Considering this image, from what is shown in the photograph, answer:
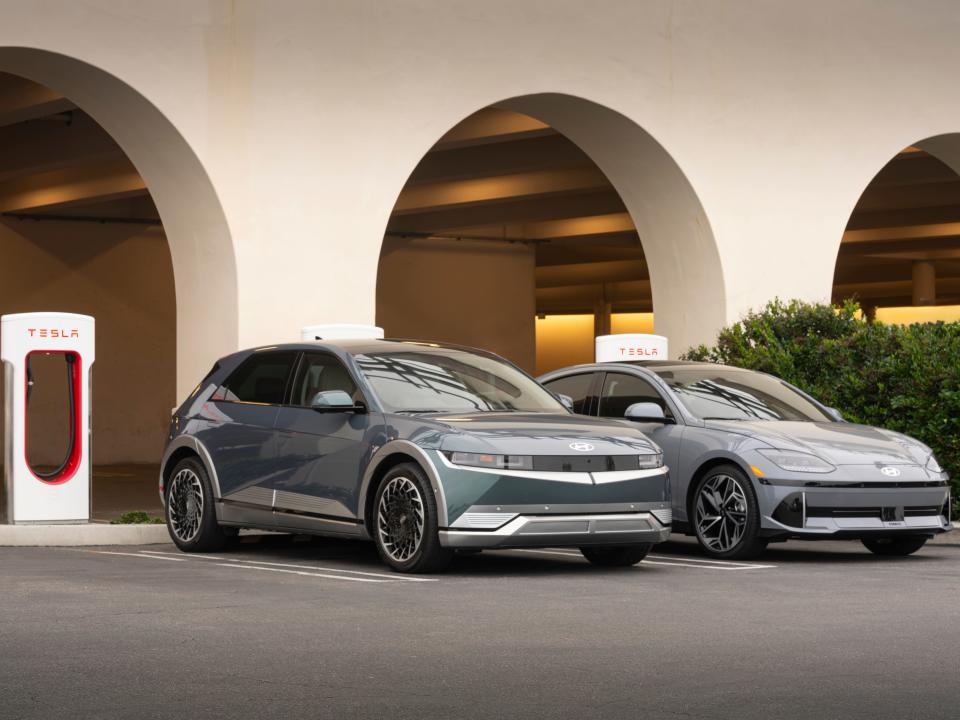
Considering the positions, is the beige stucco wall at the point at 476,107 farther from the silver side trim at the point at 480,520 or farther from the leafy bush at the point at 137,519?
the silver side trim at the point at 480,520

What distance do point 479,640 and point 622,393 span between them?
575 centimetres

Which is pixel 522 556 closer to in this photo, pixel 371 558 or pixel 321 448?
pixel 371 558

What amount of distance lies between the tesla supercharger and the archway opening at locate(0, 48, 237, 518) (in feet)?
5.13

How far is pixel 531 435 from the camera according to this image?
1028cm

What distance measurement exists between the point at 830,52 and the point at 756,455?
8528 mm

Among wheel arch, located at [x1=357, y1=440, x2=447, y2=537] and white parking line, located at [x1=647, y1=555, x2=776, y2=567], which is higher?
wheel arch, located at [x1=357, y1=440, x2=447, y2=537]

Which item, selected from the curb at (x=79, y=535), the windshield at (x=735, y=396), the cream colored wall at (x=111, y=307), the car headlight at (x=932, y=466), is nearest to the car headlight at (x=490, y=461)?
the windshield at (x=735, y=396)

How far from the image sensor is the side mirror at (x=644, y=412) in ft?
39.3

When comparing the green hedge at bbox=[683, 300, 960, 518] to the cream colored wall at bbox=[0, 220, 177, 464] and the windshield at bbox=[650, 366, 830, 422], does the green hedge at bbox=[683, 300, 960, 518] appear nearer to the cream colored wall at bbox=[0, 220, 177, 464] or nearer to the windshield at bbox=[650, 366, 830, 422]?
the windshield at bbox=[650, 366, 830, 422]

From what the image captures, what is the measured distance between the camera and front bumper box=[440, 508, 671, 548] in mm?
9945

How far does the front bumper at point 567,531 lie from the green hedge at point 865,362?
15.6ft

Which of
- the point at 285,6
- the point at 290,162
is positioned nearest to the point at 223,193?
the point at 290,162

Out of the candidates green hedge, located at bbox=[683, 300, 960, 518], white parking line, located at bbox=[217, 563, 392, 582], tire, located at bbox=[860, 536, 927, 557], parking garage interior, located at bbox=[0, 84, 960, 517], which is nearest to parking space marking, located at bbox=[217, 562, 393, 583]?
white parking line, located at bbox=[217, 563, 392, 582]

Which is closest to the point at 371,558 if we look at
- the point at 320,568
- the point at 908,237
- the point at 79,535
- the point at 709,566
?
the point at 320,568
